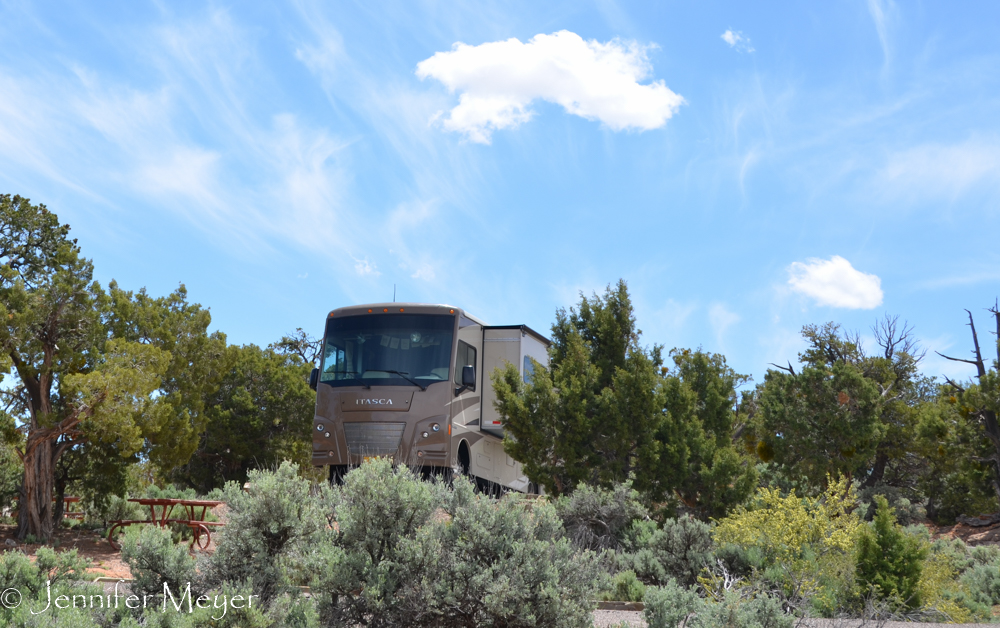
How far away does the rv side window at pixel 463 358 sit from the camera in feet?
42.7

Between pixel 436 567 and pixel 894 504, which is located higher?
pixel 894 504

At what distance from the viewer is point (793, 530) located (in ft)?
26.1

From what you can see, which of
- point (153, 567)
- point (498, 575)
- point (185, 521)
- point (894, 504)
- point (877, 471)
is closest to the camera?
point (498, 575)

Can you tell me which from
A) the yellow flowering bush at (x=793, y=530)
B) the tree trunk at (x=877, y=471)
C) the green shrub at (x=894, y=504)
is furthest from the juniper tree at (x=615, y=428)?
the tree trunk at (x=877, y=471)

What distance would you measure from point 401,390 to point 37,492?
21.0ft

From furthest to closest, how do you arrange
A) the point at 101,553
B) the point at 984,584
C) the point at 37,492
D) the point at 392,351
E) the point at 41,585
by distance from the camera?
the point at 392,351 < the point at 37,492 < the point at 101,553 < the point at 984,584 < the point at 41,585

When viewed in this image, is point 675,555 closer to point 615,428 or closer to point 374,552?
point 615,428

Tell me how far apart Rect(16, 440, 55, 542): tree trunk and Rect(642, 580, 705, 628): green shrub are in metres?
11.3

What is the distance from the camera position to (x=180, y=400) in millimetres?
13766

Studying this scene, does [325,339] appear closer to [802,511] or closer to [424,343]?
[424,343]

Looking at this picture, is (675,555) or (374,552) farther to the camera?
(675,555)

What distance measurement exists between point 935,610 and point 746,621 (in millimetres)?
4145

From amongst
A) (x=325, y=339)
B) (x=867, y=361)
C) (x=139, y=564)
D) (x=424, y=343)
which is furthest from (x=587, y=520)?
(x=867, y=361)

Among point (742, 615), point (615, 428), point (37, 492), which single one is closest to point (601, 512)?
point (615, 428)
